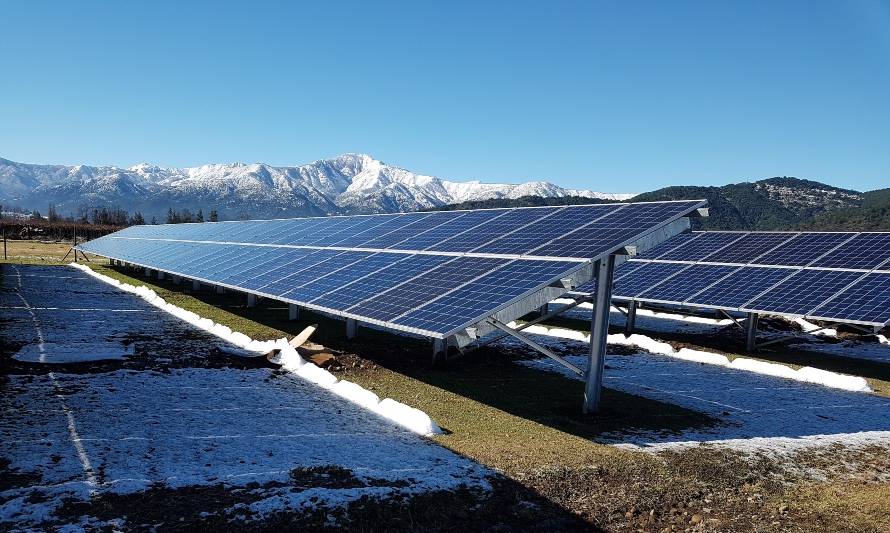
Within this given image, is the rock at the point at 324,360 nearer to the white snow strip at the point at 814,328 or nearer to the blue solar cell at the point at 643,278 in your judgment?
the blue solar cell at the point at 643,278

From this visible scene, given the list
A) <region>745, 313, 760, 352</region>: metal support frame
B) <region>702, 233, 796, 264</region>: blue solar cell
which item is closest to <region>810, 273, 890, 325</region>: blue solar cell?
<region>745, 313, 760, 352</region>: metal support frame

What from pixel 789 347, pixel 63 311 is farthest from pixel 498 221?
pixel 63 311

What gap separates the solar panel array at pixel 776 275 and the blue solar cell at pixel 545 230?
9.99 m

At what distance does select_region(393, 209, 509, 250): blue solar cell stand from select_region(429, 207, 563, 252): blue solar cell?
0.58 metres

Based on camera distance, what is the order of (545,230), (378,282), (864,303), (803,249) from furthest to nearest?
(803,249)
(864,303)
(545,230)
(378,282)

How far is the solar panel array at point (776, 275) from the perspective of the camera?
25.0 meters

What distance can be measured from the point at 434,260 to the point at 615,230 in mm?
6722

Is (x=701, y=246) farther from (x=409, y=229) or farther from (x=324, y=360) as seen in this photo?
(x=324, y=360)

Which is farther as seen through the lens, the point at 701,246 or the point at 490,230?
the point at 701,246

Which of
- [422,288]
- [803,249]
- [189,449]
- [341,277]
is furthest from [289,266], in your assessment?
[803,249]

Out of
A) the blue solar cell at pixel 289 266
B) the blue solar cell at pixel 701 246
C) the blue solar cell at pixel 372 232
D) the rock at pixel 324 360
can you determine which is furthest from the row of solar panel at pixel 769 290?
the blue solar cell at pixel 289 266

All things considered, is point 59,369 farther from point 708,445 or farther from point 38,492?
point 708,445

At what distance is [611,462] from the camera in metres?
12.0

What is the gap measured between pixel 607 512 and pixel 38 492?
8841mm
